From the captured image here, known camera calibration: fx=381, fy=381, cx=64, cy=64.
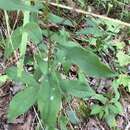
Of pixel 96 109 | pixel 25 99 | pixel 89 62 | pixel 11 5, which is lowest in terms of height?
pixel 96 109

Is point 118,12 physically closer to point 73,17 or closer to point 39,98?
point 73,17

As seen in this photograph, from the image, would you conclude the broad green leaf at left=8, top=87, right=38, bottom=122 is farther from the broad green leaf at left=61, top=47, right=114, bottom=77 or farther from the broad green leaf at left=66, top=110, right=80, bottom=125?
the broad green leaf at left=66, top=110, right=80, bottom=125

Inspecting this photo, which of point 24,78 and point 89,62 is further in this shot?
point 24,78

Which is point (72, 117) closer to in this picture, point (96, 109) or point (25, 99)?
point (96, 109)

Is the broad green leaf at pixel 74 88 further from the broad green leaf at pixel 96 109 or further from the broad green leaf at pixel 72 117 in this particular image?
the broad green leaf at pixel 96 109

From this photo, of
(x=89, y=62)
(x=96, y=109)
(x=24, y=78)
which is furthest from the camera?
(x=96, y=109)

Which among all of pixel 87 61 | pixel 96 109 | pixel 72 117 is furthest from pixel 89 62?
pixel 96 109

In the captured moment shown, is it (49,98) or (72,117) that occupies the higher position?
(49,98)
